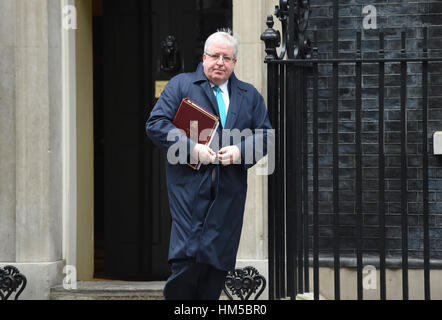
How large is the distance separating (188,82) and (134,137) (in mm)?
3869

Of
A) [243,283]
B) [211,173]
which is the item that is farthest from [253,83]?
[211,173]

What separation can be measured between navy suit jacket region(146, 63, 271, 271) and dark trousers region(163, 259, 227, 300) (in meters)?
0.07

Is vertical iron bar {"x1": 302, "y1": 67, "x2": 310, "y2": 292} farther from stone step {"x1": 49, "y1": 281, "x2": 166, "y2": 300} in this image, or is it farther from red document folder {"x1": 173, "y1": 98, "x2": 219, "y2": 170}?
stone step {"x1": 49, "y1": 281, "x2": 166, "y2": 300}

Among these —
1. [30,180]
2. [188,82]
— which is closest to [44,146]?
[30,180]

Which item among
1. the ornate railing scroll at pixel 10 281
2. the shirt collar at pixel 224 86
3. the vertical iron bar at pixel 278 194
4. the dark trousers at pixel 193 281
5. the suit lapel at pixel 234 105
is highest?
the shirt collar at pixel 224 86

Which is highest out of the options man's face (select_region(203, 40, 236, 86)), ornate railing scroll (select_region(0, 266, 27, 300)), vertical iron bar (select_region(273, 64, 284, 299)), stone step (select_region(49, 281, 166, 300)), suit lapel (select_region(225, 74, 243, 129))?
man's face (select_region(203, 40, 236, 86))

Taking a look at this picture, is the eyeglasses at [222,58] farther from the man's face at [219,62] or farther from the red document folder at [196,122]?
the red document folder at [196,122]

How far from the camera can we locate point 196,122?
5090 millimetres

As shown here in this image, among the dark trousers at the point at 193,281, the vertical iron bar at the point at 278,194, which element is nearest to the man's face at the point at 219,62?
the vertical iron bar at the point at 278,194

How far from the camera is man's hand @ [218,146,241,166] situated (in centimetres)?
499

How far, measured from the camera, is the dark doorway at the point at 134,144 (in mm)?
8977

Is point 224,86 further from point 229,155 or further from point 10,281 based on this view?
point 10,281

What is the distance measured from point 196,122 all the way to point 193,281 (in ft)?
2.84

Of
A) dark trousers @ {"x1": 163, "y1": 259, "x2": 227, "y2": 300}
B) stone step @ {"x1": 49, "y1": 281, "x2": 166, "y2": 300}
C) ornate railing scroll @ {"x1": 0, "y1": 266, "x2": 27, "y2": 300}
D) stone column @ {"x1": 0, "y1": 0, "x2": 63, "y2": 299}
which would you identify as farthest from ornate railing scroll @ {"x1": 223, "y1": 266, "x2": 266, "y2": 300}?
dark trousers @ {"x1": 163, "y1": 259, "x2": 227, "y2": 300}
